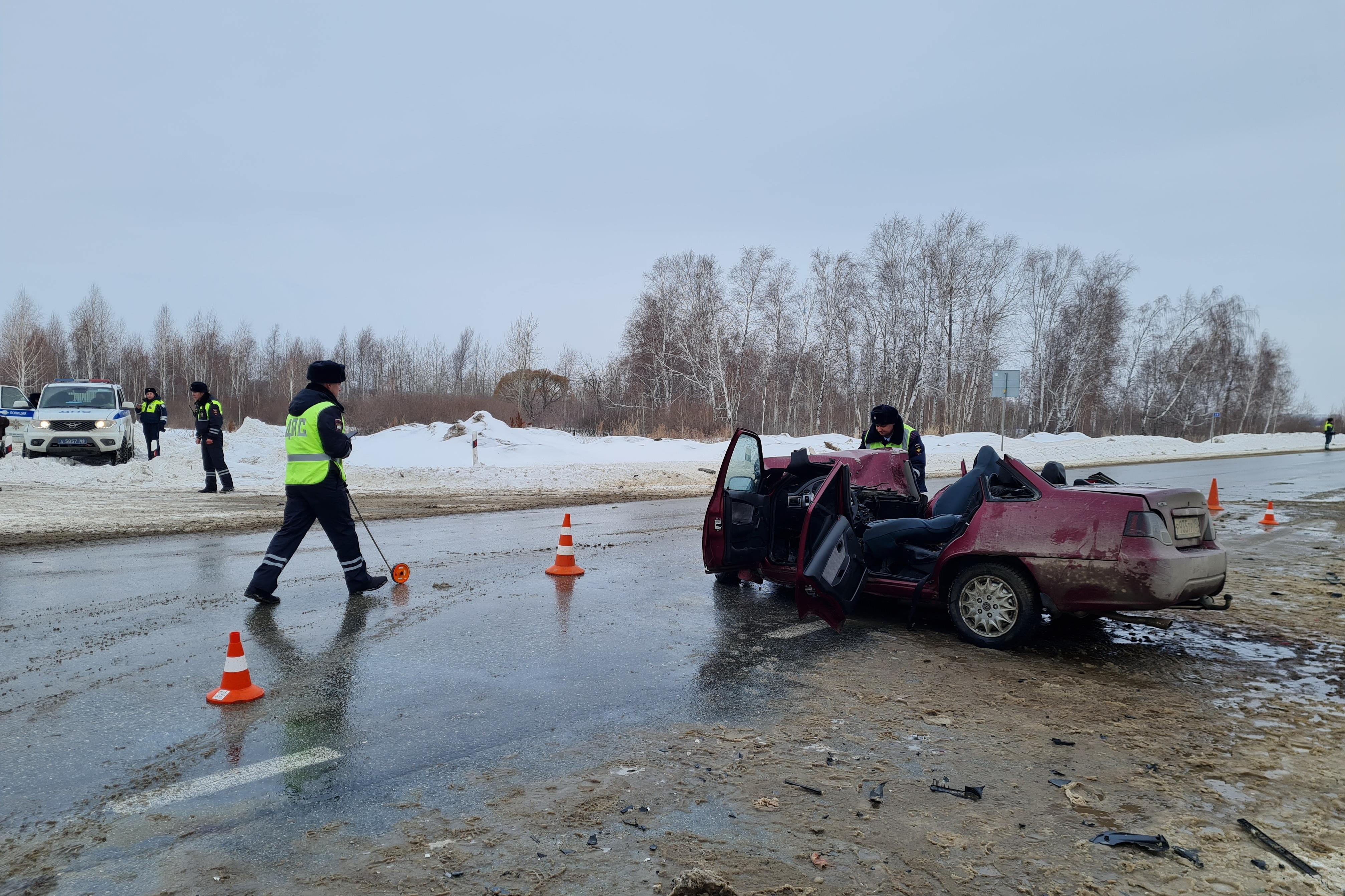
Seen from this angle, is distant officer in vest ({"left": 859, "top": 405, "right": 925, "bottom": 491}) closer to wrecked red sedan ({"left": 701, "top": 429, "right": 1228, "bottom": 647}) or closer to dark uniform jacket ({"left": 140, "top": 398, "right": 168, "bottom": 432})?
wrecked red sedan ({"left": 701, "top": 429, "right": 1228, "bottom": 647})

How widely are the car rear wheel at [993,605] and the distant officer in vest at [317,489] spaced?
4.97 m

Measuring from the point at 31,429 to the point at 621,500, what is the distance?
51.4 ft

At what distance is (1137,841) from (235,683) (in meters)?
4.54

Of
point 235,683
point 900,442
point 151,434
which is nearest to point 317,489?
point 235,683

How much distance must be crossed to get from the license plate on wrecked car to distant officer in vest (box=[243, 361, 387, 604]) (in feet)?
20.8

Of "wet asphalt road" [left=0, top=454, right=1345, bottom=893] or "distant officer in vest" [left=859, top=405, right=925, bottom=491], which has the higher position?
"distant officer in vest" [left=859, top=405, right=925, bottom=491]

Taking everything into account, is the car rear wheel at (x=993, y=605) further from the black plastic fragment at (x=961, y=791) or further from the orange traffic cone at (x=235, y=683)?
the orange traffic cone at (x=235, y=683)

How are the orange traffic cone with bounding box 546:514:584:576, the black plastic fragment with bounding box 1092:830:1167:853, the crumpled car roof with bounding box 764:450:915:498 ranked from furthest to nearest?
the orange traffic cone with bounding box 546:514:584:576
the crumpled car roof with bounding box 764:450:915:498
the black plastic fragment with bounding box 1092:830:1167:853

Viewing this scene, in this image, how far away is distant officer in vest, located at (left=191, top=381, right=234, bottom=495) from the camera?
15.8 m

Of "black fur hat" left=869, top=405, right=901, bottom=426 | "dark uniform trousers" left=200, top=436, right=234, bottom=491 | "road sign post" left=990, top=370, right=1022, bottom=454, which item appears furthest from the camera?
"road sign post" left=990, top=370, right=1022, bottom=454

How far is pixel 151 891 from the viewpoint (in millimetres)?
2742

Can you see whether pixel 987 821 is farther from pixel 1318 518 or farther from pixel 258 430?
pixel 258 430

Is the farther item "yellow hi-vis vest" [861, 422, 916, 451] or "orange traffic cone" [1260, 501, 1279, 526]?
"orange traffic cone" [1260, 501, 1279, 526]

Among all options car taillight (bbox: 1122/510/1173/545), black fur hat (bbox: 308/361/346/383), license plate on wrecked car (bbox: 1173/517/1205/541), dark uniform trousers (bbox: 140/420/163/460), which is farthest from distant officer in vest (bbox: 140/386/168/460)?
license plate on wrecked car (bbox: 1173/517/1205/541)
